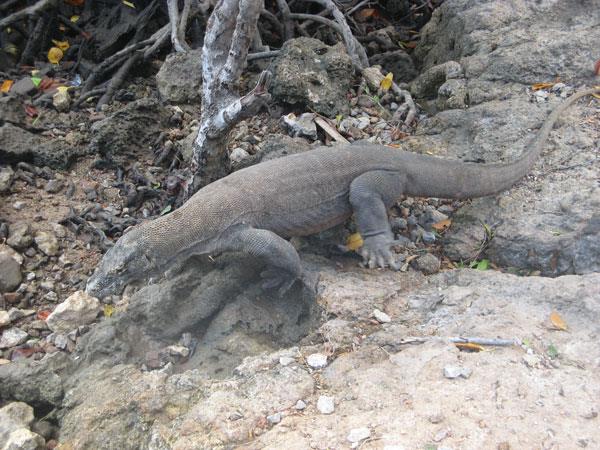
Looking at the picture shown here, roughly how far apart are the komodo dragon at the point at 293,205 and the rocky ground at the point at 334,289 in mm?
181

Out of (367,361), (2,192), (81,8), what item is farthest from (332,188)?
(81,8)

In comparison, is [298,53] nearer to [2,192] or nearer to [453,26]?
[453,26]

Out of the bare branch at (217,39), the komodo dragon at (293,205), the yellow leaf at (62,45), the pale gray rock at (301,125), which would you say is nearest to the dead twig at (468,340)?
the komodo dragon at (293,205)

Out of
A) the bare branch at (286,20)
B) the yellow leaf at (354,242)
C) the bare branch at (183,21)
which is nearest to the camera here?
the yellow leaf at (354,242)

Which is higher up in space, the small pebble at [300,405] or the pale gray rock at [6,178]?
the pale gray rock at [6,178]

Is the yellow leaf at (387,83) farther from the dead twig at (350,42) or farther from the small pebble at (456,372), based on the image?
the small pebble at (456,372)

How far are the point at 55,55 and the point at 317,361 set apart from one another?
21.1 feet

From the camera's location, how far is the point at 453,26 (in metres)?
6.88

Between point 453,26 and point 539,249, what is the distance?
3465 mm

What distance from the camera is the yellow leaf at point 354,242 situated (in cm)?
500

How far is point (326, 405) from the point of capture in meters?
3.12

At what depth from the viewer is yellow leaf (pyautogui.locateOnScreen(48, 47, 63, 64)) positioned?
7.97 metres

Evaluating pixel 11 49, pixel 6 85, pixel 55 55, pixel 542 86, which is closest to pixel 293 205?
pixel 542 86

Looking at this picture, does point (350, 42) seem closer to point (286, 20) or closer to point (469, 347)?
point (286, 20)
